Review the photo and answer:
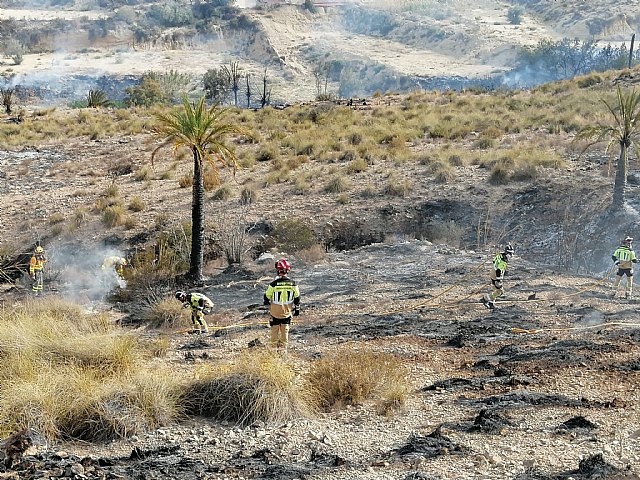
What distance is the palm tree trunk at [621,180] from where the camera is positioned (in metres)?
17.2

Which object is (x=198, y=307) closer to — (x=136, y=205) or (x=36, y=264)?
(x=36, y=264)

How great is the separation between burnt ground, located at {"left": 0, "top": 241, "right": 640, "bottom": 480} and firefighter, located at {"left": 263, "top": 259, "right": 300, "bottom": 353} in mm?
445

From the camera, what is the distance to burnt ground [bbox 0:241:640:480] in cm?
594

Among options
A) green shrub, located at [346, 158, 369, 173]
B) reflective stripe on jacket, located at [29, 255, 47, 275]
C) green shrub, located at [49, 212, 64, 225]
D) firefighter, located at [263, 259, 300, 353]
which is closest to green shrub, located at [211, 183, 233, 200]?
green shrub, located at [346, 158, 369, 173]

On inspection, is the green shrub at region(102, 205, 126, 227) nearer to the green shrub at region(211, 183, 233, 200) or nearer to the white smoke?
the white smoke

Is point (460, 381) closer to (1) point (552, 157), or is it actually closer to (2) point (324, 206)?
(2) point (324, 206)

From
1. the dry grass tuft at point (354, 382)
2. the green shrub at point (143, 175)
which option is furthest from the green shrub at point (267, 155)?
the dry grass tuft at point (354, 382)

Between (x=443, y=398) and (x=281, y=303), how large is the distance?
2684 mm

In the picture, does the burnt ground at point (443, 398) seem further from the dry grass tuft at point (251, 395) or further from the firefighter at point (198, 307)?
the firefighter at point (198, 307)

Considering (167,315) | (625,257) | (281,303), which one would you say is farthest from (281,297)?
(625,257)

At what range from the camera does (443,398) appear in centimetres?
786

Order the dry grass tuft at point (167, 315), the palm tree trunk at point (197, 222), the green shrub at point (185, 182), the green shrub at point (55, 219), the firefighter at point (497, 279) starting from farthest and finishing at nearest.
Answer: the green shrub at point (185, 182) → the green shrub at point (55, 219) → the palm tree trunk at point (197, 222) → the firefighter at point (497, 279) → the dry grass tuft at point (167, 315)

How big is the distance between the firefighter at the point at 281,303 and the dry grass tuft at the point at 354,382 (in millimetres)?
1394

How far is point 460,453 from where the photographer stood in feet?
20.2
